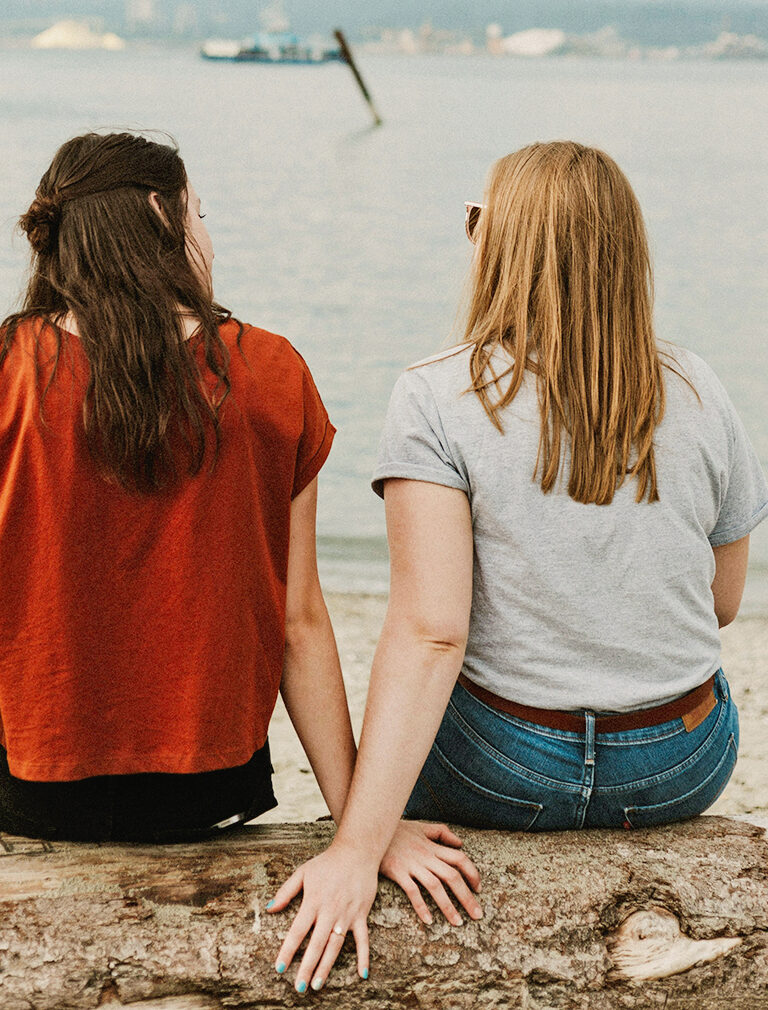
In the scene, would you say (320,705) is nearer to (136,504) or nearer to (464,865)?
(464,865)

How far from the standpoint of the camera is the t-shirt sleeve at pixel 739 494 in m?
1.76

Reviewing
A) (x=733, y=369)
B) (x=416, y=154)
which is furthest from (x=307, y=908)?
(x=416, y=154)

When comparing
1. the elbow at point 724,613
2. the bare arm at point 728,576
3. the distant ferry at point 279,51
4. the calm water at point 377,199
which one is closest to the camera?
the bare arm at point 728,576

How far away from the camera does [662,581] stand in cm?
169

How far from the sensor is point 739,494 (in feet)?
5.89

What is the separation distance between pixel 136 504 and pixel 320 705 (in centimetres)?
46

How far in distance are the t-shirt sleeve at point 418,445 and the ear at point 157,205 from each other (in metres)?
0.44

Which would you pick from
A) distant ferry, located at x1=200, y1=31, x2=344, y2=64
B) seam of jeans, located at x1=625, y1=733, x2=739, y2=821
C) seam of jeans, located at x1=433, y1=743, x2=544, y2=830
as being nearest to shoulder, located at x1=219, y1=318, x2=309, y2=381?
seam of jeans, located at x1=433, y1=743, x2=544, y2=830

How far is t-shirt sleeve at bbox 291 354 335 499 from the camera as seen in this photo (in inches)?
65.3

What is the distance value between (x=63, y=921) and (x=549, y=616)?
0.83 metres

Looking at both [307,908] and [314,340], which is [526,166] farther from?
[314,340]

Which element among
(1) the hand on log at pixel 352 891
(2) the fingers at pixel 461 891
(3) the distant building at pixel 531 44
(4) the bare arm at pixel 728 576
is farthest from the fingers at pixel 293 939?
(3) the distant building at pixel 531 44

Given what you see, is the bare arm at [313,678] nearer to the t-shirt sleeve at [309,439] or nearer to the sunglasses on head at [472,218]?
the t-shirt sleeve at [309,439]

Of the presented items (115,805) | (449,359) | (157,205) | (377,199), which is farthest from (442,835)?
(377,199)
